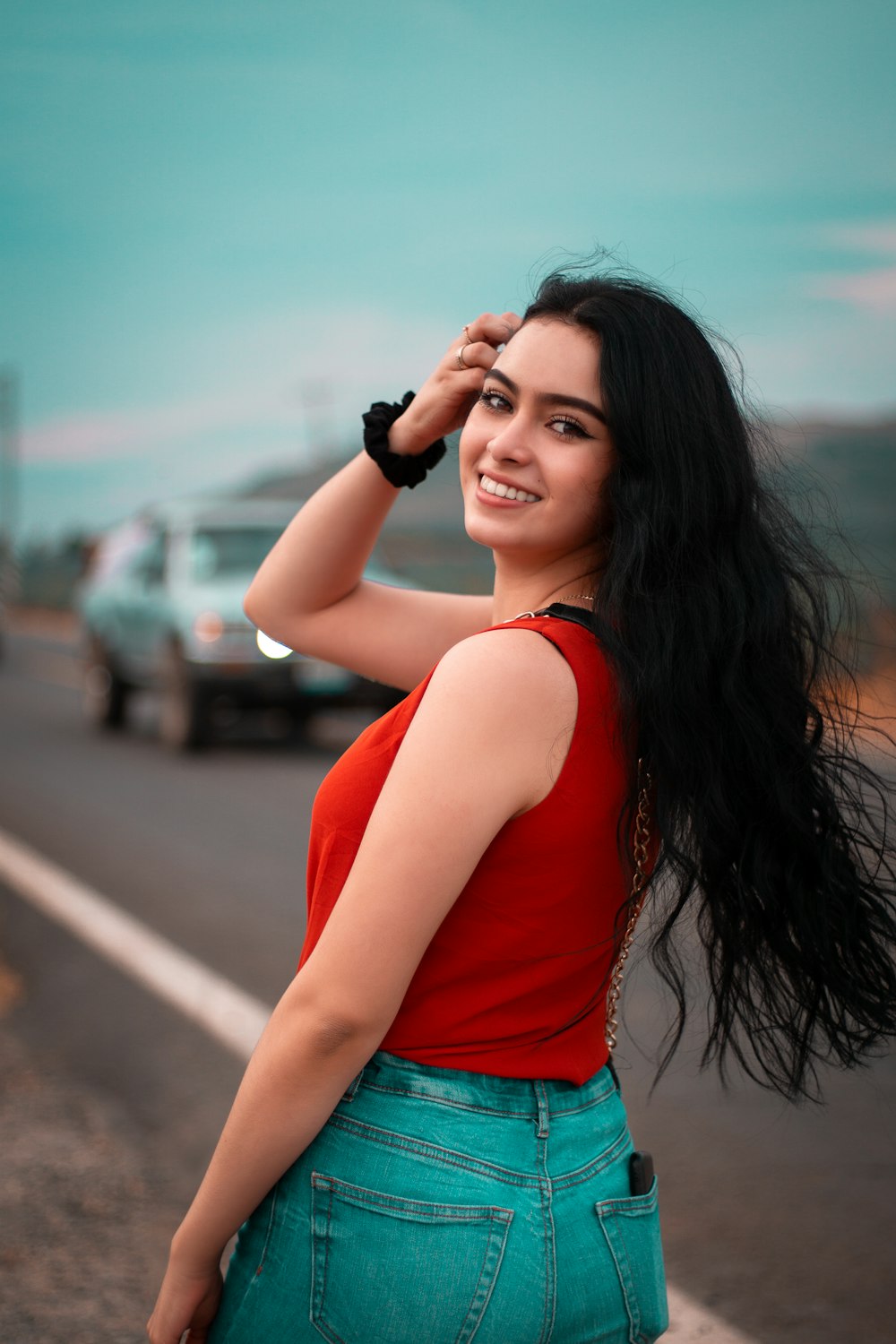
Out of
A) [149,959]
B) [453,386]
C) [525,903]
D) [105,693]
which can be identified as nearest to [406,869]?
[525,903]

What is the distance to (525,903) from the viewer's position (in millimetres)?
1549

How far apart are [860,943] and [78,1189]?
8.52ft

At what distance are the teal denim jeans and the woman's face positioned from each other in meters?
0.68

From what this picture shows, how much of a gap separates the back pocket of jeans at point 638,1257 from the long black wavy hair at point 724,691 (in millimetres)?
230

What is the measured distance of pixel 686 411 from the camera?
5.53 ft

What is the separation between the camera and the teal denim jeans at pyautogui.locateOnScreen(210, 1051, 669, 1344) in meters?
1.50

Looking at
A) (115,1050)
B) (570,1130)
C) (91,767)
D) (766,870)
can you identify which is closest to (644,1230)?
(570,1130)

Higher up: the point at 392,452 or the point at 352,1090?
the point at 392,452

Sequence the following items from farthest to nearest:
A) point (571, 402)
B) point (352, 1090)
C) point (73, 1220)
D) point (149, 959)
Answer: point (149, 959) → point (73, 1220) → point (571, 402) → point (352, 1090)

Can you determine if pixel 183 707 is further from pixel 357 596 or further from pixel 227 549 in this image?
pixel 357 596

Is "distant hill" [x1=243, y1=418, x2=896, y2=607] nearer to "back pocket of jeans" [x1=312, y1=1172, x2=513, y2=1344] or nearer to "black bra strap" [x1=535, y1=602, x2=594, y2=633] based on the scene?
"black bra strap" [x1=535, y1=602, x2=594, y2=633]

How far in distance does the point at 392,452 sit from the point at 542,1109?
106 cm

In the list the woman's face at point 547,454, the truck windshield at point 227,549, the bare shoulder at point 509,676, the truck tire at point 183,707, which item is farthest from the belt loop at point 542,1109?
the truck windshield at point 227,549

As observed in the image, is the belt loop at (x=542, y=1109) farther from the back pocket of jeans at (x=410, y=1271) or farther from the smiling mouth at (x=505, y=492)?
the smiling mouth at (x=505, y=492)
